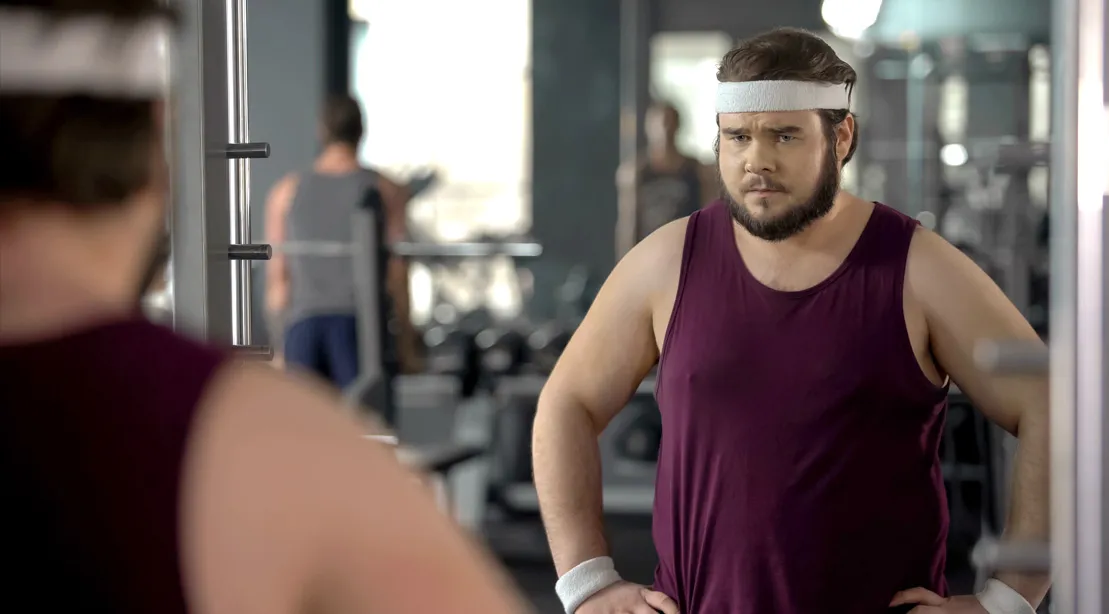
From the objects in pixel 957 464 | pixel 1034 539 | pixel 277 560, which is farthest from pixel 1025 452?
pixel 957 464

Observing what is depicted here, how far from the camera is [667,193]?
531 cm

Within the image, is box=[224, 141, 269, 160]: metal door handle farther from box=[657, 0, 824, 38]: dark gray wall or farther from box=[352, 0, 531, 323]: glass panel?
box=[657, 0, 824, 38]: dark gray wall

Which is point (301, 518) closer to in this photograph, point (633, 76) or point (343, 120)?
point (343, 120)

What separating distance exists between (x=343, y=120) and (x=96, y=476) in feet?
11.9

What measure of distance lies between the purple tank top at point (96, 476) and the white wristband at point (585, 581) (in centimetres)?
121

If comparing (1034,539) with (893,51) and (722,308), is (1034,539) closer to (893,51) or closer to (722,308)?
(722,308)

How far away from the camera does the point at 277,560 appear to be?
51cm

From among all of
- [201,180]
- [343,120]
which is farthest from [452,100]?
[201,180]

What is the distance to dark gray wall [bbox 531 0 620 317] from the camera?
7984 millimetres

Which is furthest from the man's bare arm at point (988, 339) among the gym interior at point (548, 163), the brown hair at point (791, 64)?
the gym interior at point (548, 163)

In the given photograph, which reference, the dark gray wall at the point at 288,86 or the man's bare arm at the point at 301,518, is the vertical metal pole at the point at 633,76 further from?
the man's bare arm at the point at 301,518

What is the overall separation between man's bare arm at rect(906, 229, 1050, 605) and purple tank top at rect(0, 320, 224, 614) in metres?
1.19

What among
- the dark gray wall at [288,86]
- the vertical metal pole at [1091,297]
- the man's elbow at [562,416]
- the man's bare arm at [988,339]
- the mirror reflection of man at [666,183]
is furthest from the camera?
the dark gray wall at [288,86]

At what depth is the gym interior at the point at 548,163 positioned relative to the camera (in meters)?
4.52
